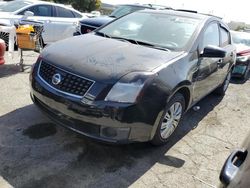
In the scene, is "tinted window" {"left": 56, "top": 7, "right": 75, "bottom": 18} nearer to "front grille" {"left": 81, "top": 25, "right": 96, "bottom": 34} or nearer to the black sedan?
"front grille" {"left": 81, "top": 25, "right": 96, "bottom": 34}

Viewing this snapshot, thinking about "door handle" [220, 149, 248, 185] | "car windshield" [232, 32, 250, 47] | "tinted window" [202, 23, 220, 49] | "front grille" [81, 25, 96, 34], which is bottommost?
"car windshield" [232, 32, 250, 47]

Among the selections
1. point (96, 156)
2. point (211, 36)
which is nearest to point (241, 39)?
point (211, 36)

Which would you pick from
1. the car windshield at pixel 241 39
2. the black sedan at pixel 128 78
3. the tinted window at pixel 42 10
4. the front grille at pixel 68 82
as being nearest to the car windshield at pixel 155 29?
the black sedan at pixel 128 78

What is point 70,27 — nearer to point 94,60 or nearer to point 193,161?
point 94,60

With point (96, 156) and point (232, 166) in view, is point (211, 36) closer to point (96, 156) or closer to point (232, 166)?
point (96, 156)

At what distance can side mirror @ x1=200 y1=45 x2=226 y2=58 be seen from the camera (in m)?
3.87

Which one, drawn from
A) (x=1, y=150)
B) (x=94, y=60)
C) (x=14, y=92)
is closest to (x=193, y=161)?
(x=94, y=60)

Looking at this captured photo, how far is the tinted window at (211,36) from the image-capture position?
14.1 feet

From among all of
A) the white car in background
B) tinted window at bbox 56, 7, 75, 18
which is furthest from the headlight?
tinted window at bbox 56, 7, 75, 18

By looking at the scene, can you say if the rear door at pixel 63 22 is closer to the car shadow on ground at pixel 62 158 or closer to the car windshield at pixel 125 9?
the car windshield at pixel 125 9

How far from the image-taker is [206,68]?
14.0 feet

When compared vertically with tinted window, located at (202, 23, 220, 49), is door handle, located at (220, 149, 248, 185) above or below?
below

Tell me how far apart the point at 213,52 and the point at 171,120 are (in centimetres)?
116

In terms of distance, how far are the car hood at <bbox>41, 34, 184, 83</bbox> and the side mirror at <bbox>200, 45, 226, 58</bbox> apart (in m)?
0.50
